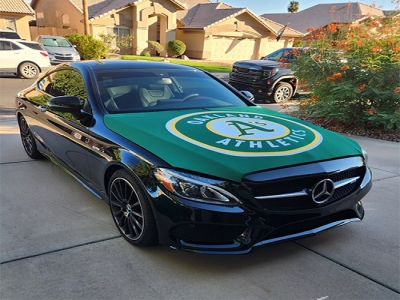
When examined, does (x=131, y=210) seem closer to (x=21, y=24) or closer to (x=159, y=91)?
(x=159, y=91)

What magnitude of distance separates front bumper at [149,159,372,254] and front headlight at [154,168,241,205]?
1.5 inches

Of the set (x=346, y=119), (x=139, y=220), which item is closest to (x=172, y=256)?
(x=139, y=220)

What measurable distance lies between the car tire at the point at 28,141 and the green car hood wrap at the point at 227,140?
7.20ft

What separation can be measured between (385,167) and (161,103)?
11.8 ft

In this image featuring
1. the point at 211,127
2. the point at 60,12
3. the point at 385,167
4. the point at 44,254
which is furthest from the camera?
the point at 60,12

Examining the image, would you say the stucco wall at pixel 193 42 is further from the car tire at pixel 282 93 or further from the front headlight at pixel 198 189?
the front headlight at pixel 198 189

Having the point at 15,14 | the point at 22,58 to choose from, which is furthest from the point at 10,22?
the point at 22,58

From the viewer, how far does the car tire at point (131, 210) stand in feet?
8.65

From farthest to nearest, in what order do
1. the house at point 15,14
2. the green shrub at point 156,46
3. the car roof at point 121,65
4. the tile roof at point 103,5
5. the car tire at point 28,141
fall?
the green shrub at point 156,46 → the tile roof at point 103,5 → the house at point 15,14 → the car tire at point 28,141 → the car roof at point 121,65

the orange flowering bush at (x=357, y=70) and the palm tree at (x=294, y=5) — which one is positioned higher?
the palm tree at (x=294, y=5)

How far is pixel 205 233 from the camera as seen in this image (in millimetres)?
2424

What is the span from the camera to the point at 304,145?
2.80 m

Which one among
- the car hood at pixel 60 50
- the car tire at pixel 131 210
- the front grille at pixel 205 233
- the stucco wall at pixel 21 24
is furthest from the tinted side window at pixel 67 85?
the stucco wall at pixel 21 24

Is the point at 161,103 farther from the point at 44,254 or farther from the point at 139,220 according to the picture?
the point at 44,254
